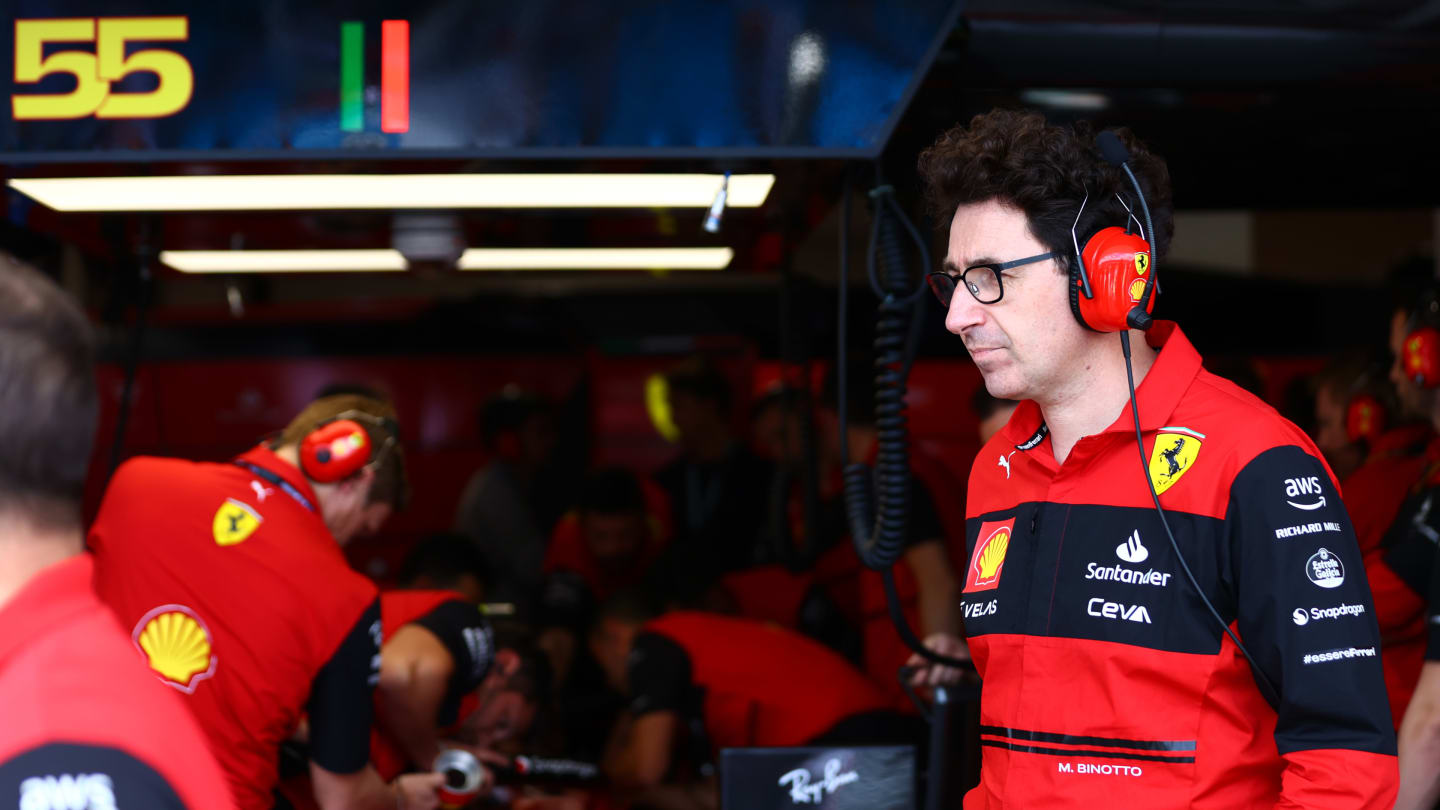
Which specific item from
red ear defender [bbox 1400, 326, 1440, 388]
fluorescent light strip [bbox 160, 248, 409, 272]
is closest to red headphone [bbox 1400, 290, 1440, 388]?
red ear defender [bbox 1400, 326, 1440, 388]

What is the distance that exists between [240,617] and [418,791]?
0.61 metres

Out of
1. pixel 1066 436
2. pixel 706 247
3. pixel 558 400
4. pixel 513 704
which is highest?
pixel 706 247

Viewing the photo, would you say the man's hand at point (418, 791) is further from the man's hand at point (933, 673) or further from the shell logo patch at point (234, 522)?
the man's hand at point (933, 673)

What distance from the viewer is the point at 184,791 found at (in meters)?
0.85

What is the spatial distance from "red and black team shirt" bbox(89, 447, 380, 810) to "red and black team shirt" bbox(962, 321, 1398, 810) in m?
1.19

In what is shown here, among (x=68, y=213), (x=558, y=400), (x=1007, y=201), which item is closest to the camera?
(x=1007, y=201)

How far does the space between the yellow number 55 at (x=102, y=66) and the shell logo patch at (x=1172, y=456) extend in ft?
5.08

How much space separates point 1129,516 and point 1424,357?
1503 millimetres

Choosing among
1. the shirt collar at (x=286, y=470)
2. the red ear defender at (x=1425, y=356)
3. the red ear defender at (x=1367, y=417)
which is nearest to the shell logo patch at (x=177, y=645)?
the shirt collar at (x=286, y=470)

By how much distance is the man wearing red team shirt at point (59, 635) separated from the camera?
0.81 metres

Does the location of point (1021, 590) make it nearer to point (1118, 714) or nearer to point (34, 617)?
point (1118, 714)

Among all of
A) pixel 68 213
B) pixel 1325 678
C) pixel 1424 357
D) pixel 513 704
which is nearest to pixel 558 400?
pixel 513 704

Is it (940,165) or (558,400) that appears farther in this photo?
(558,400)

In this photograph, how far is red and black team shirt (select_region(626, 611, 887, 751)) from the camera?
285 centimetres
